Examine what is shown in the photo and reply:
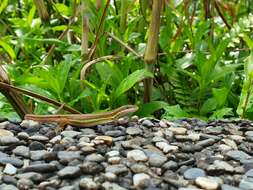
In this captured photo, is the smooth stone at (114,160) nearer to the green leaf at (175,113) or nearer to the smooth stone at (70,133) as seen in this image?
the smooth stone at (70,133)

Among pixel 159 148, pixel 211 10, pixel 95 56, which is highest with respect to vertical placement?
pixel 211 10

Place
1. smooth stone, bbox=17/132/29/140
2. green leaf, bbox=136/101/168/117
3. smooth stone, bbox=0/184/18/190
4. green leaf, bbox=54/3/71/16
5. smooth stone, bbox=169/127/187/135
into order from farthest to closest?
green leaf, bbox=54/3/71/16 → green leaf, bbox=136/101/168/117 → smooth stone, bbox=169/127/187/135 → smooth stone, bbox=17/132/29/140 → smooth stone, bbox=0/184/18/190

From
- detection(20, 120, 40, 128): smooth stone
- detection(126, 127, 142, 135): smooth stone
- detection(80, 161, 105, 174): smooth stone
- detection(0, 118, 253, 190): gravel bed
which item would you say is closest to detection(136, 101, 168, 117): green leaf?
detection(0, 118, 253, 190): gravel bed

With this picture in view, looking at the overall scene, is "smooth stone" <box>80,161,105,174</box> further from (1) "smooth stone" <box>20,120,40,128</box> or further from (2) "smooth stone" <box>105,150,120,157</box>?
(1) "smooth stone" <box>20,120,40,128</box>

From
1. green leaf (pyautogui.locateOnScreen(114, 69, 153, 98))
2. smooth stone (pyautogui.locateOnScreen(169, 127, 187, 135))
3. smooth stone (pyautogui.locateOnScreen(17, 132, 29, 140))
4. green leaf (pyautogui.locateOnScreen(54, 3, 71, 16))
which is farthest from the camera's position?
green leaf (pyautogui.locateOnScreen(54, 3, 71, 16))

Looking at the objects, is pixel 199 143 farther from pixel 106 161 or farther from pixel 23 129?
pixel 23 129

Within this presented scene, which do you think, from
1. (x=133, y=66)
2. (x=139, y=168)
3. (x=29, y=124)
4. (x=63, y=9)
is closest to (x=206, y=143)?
(x=139, y=168)

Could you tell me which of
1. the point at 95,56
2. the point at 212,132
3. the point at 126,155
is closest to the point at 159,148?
the point at 126,155
